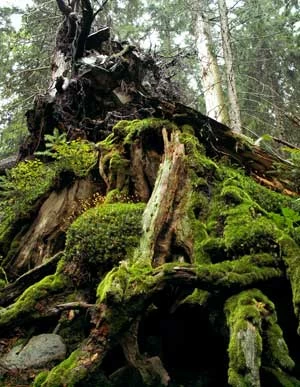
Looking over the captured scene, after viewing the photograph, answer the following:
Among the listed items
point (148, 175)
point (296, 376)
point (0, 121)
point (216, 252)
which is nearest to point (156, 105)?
point (148, 175)

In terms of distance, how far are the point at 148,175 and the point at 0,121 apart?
1101cm

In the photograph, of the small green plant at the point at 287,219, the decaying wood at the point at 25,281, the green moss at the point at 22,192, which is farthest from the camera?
the green moss at the point at 22,192

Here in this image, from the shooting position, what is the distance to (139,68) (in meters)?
12.3

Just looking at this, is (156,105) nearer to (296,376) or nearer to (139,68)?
(139,68)

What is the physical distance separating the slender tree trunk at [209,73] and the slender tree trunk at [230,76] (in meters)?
0.41

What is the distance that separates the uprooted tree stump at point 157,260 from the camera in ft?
14.8

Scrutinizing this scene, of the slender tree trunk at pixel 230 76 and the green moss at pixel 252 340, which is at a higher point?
the slender tree trunk at pixel 230 76

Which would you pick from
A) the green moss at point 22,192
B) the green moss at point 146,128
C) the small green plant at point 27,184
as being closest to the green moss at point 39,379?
the green moss at point 22,192

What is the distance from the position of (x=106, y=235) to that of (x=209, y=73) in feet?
34.3

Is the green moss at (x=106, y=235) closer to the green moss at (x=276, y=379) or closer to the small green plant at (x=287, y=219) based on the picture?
the small green plant at (x=287, y=219)

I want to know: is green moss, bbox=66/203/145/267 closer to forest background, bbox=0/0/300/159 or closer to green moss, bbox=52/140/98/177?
green moss, bbox=52/140/98/177

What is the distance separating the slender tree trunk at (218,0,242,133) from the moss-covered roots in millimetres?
5156

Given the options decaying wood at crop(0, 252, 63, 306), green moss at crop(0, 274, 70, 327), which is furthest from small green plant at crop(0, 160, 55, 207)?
green moss at crop(0, 274, 70, 327)

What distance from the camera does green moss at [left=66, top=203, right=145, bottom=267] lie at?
20.2 ft
